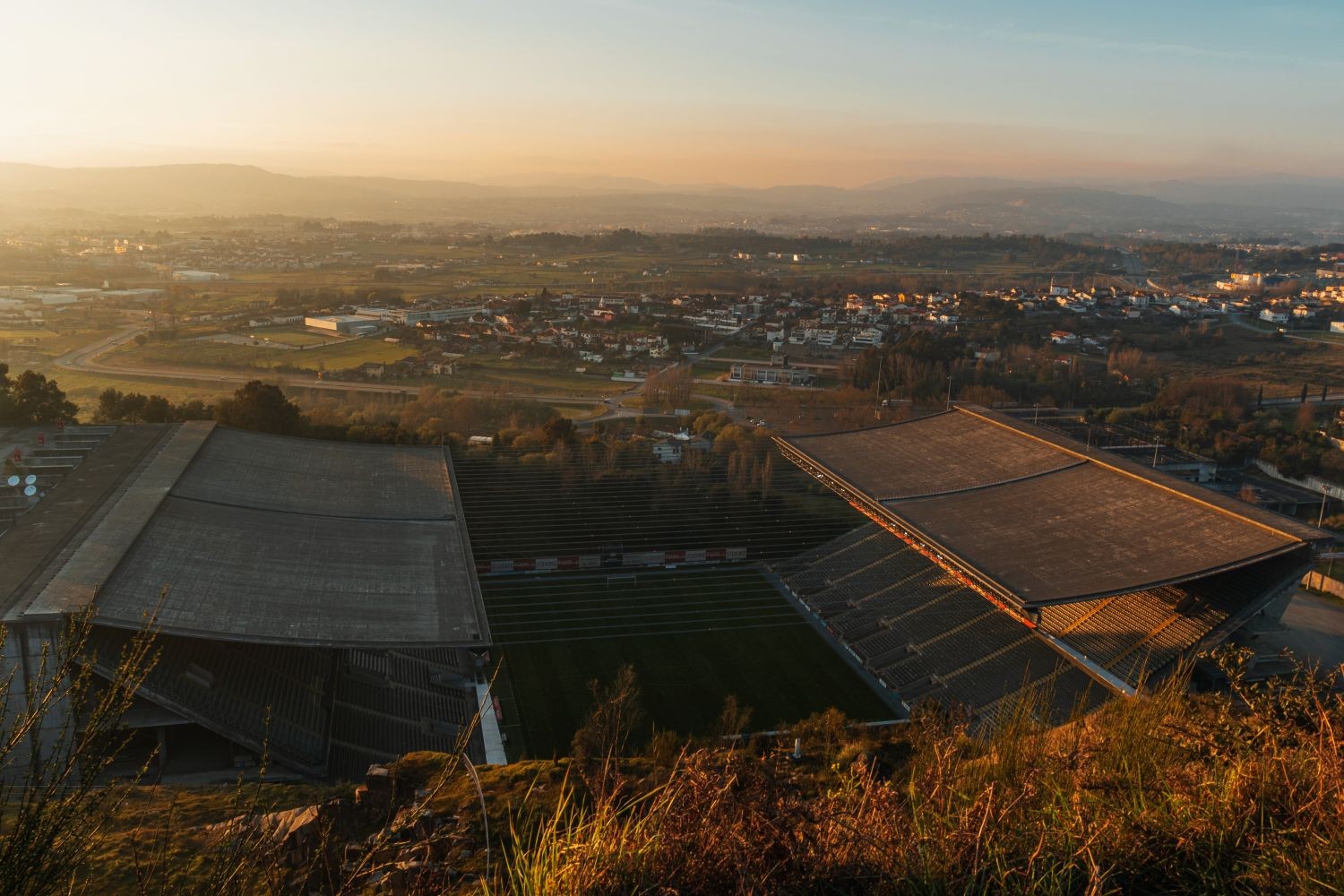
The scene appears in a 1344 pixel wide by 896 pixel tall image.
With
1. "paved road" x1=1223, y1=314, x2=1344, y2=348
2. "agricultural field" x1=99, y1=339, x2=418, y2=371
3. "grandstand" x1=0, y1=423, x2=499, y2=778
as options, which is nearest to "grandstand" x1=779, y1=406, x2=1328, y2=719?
"grandstand" x1=0, y1=423, x2=499, y2=778

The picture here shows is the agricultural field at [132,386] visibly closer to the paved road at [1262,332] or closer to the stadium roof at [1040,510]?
the stadium roof at [1040,510]

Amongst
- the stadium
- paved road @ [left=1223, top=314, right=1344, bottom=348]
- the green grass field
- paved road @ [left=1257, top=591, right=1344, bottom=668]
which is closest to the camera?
the stadium

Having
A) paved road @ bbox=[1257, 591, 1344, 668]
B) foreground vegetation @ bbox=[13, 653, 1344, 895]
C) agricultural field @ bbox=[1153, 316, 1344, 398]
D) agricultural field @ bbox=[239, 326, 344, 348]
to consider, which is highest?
foreground vegetation @ bbox=[13, 653, 1344, 895]

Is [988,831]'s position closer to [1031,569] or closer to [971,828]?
[971,828]

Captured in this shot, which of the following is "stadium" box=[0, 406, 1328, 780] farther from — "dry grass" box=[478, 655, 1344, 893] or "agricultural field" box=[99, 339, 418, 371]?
"agricultural field" box=[99, 339, 418, 371]

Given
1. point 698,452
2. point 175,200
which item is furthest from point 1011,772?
point 175,200

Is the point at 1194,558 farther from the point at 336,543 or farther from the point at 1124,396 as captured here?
the point at 1124,396
